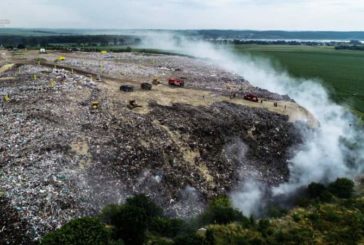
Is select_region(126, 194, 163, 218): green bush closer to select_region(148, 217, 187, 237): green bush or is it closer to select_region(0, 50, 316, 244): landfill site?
select_region(148, 217, 187, 237): green bush

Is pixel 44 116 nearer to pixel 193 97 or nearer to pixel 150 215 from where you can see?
pixel 150 215

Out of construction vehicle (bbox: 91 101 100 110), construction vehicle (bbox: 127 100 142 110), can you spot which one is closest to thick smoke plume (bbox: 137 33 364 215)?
construction vehicle (bbox: 127 100 142 110)

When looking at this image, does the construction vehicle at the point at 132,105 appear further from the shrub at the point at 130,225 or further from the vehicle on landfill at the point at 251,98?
the shrub at the point at 130,225

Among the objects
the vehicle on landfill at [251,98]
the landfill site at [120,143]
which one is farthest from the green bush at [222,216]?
the vehicle on landfill at [251,98]

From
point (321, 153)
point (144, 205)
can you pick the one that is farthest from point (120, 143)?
point (321, 153)

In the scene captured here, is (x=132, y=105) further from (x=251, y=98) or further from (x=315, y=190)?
(x=315, y=190)

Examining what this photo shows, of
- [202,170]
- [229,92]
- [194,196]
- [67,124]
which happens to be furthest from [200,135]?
[229,92]
